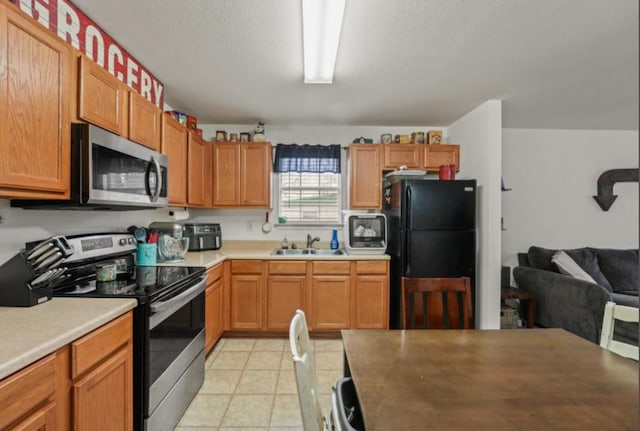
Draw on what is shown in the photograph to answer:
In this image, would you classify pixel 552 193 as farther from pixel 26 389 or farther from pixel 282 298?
pixel 26 389

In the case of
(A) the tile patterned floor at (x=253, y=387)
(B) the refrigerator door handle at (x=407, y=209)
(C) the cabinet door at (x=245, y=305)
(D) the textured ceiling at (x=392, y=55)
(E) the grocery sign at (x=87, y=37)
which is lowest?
(A) the tile patterned floor at (x=253, y=387)

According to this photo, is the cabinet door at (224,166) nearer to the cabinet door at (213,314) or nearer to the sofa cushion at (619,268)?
the cabinet door at (213,314)

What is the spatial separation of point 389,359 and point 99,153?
1690 millimetres

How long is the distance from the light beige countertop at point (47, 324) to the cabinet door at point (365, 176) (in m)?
2.41

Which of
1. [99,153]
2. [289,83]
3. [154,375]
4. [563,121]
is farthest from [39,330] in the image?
[563,121]

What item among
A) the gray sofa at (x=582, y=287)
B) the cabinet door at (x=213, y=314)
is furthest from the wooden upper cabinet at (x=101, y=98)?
the gray sofa at (x=582, y=287)

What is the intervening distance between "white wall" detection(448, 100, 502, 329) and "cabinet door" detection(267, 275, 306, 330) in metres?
1.67

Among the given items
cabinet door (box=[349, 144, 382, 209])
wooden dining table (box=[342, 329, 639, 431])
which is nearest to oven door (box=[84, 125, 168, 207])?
wooden dining table (box=[342, 329, 639, 431])

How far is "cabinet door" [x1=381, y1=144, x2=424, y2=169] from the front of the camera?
3498 millimetres

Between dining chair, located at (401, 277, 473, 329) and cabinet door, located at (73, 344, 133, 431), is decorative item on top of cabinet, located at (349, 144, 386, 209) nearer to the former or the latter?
dining chair, located at (401, 277, 473, 329)

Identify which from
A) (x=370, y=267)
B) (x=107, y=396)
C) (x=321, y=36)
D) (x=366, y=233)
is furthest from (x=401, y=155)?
(x=107, y=396)

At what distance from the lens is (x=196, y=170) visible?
317 cm

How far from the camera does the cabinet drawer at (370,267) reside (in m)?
3.18

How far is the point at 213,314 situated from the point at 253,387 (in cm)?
72
